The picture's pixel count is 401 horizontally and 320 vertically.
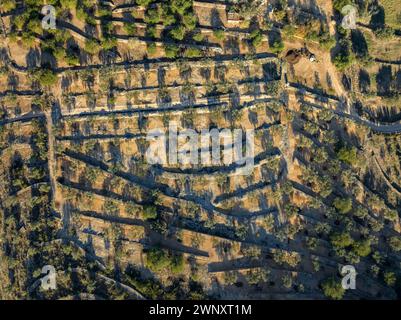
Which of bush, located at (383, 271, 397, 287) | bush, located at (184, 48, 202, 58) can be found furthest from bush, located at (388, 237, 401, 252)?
bush, located at (184, 48, 202, 58)

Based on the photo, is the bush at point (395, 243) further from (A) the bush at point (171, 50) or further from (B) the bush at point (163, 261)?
(A) the bush at point (171, 50)

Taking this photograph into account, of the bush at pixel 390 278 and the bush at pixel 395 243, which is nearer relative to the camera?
the bush at pixel 390 278

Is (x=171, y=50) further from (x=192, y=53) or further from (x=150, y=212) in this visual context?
(x=150, y=212)

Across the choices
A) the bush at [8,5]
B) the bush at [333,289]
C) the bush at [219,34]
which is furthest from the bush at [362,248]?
the bush at [8,5]

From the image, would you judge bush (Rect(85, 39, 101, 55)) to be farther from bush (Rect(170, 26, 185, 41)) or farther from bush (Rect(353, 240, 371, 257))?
bush (Rect(353, 240, 371, 257))

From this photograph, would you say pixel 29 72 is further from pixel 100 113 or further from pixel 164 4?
pixel 164 4

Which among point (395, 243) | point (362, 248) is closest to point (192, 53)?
point (362, 248)
